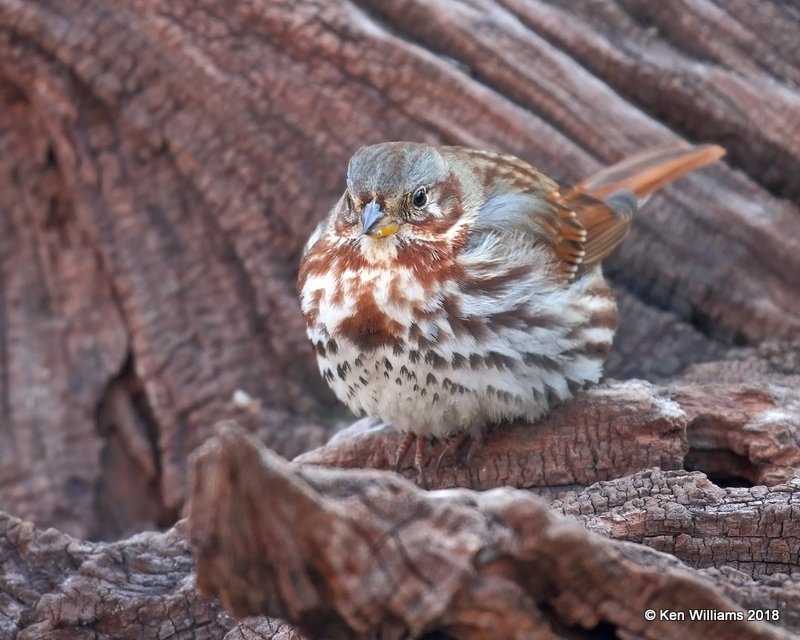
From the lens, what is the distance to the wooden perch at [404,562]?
217cm

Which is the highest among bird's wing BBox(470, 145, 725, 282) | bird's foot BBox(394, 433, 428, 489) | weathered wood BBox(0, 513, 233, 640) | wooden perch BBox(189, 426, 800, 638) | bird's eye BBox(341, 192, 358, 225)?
bird's wing BBox(470, 145, 725, 282)

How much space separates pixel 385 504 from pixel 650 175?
2.77m

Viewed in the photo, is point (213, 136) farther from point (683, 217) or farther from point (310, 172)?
point (683, 217)

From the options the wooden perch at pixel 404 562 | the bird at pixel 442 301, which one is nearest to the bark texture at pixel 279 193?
the bird at pixel 442 301

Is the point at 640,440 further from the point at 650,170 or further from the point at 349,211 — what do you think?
the point at 650,170

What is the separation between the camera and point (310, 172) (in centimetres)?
503

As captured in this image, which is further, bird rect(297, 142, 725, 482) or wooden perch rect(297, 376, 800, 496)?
bird rect(297, 142, 725, 482)

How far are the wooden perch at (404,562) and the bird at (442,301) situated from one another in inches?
55.9

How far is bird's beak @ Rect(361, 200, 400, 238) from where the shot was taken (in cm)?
372

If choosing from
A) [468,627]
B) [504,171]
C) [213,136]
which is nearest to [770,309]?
[504,171]

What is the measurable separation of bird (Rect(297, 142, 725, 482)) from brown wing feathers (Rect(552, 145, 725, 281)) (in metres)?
0.11

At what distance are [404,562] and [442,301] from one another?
1.63m

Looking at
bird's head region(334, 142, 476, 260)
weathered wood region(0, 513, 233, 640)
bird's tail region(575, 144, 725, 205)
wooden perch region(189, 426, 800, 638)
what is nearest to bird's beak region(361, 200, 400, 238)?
bird's head region(334, 142, 476, 260)

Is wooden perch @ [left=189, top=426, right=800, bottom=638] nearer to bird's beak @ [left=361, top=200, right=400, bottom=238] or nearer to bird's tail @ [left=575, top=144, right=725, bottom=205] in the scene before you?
bird's beak @ [left=361, top=200, right=400, bottom=238]
